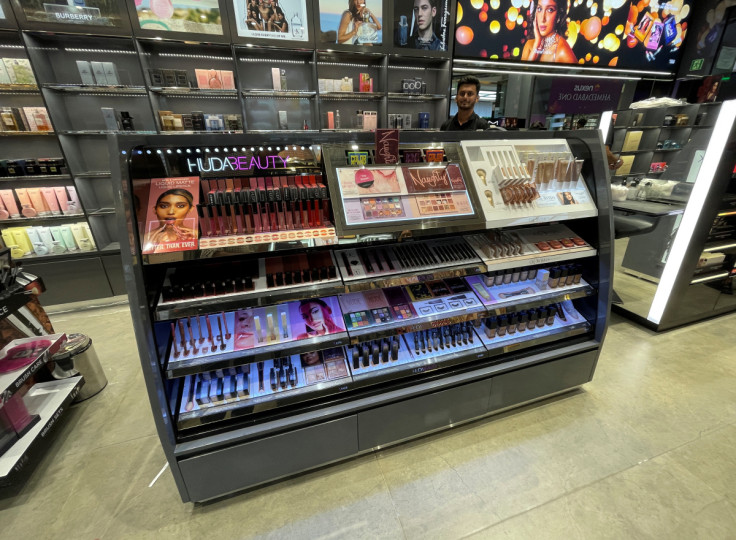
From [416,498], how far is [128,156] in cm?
197

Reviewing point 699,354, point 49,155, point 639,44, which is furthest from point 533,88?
point 49,155

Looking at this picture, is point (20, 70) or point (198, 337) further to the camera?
point (20, 70)

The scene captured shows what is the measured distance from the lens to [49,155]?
137 inches

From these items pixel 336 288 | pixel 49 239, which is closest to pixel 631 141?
pixel 336 288

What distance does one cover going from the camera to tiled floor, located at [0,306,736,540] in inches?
59.3

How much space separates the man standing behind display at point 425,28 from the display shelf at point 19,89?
13.1 ft

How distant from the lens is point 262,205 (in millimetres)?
1308

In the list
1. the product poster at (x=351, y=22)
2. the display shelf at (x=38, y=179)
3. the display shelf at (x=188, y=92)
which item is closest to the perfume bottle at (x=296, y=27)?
the product poster at (x=351, y=22)

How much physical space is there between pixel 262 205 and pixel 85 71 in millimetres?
3506

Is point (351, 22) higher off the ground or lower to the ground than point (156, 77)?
higher

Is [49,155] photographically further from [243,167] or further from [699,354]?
[699,354]

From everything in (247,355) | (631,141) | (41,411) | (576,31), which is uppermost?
(576,31)

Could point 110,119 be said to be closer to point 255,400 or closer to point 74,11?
point 74,11

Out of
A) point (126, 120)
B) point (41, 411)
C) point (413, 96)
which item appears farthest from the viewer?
point (413, 96)
